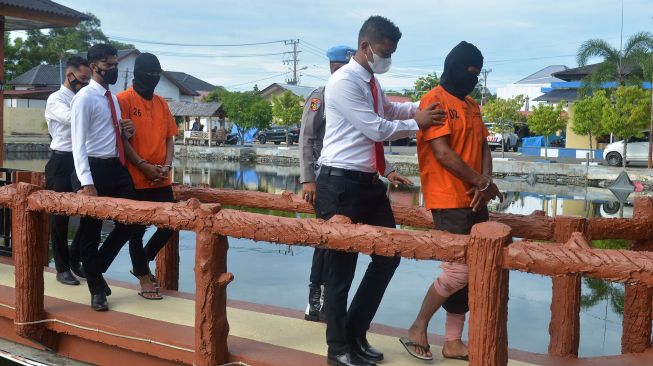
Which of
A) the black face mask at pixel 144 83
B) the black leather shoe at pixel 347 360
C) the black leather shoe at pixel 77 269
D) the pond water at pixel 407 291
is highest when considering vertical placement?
the black face mask at pixel 144 83

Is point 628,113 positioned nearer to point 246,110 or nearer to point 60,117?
point 246,110

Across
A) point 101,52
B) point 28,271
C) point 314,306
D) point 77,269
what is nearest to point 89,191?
point 28,271

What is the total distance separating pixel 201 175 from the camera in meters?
26.2

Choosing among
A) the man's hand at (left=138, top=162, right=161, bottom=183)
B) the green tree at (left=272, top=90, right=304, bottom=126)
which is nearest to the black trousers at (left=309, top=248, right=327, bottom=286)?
the man's hand at (left=138, top=162, right=161, bottom=183)

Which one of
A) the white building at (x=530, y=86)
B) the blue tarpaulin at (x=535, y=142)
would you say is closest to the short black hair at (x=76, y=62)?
the blue tarpaulin at (x=535, y=142)

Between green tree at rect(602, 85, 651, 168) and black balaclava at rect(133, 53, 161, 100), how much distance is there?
24091 mm

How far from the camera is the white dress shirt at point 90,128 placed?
4.36 m

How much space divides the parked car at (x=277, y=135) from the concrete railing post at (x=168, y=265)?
41.0m

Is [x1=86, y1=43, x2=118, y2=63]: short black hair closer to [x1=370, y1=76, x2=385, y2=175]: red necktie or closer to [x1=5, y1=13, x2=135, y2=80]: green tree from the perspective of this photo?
[x1=370, y1=76, x2=385, y2=175]: red necktie

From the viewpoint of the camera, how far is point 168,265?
5289 millimetres

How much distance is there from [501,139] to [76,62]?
115 feet

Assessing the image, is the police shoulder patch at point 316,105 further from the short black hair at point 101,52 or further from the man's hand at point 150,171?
the short black hair at point 101,52

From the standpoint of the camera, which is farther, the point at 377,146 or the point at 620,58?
the point at 620,58

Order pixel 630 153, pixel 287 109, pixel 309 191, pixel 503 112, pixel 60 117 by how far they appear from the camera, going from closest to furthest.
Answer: pixel 309 191 < pixel 60 117 < pixel 630 153 < pixel 503 112 < pixel 287 109
